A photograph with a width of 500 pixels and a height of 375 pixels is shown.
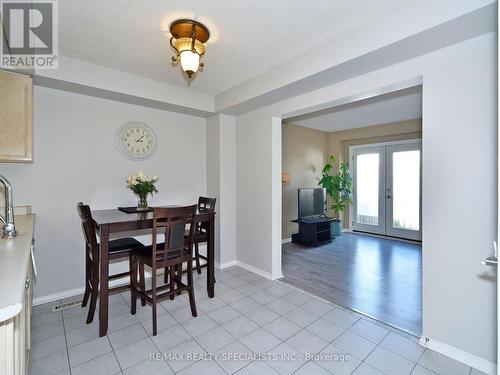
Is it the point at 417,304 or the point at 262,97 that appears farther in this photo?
the point at 262,97

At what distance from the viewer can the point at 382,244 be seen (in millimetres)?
5336

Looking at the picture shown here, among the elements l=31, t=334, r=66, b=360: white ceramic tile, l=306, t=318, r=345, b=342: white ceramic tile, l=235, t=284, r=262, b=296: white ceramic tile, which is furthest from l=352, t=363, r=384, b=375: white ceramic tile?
l=31, t=334, r=66, b=360: white ceramic tile

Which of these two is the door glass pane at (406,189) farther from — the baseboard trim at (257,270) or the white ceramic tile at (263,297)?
the white ceramic tile at (263,297)

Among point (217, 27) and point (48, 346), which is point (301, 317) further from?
point (217, 27)

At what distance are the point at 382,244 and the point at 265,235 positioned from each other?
3145mm

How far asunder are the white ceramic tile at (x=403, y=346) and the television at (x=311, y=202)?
10.7 feet

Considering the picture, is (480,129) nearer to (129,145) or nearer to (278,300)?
(278,300)

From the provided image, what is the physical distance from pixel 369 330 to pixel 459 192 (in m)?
1.38

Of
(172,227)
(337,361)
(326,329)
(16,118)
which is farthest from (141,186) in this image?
(337,361)

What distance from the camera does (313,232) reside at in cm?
518

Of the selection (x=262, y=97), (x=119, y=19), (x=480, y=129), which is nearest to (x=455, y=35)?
(x=480, y=129)

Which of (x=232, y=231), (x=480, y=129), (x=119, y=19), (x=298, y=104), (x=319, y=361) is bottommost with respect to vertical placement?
(x=319, y=361)

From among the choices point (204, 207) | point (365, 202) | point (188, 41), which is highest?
point (188, 41)

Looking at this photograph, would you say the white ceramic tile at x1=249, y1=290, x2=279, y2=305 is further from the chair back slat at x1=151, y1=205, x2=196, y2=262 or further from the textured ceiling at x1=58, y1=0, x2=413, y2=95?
the textured ceiling at x1=58, y1=0, x2=413, y2=95
